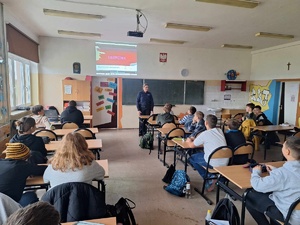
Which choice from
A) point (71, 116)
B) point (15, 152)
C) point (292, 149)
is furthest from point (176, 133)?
point (15, 152)

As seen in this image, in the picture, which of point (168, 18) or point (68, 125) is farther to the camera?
point (168, 18)

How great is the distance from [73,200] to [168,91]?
6.99 meters

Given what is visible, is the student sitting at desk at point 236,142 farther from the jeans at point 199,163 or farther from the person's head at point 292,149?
the person's head at point 292,149

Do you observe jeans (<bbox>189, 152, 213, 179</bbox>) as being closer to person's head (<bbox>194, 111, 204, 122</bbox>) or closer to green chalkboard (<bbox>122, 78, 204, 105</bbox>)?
person's head (<bbox>194, 111, 204, 122</bbox>)

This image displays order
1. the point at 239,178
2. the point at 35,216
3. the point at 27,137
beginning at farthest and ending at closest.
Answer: the point at 27,137, the point at 239,178, the point at 35,216

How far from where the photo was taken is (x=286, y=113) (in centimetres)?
763

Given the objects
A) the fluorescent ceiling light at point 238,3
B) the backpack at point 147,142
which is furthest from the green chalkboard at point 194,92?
the fluorescent ceiling light at point 238,3

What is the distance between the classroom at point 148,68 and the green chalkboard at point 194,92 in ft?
0.13

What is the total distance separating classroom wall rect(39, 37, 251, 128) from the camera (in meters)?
7.06

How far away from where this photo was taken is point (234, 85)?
892 cm

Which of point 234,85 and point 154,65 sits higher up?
point 154,65

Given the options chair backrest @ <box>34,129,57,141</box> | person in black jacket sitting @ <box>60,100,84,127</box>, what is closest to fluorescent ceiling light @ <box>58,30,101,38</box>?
person in black jacket sitting @ <box>60,100,84,127</box>

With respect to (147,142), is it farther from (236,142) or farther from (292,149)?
(292,149)

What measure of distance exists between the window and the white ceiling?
1015 mm
